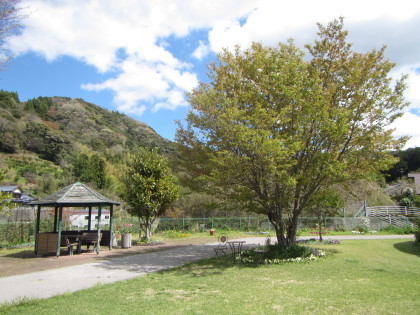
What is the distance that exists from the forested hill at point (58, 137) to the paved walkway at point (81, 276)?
32.9m

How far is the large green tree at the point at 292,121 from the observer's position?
37.9 ft

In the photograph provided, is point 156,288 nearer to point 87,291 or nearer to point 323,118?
point 87,291

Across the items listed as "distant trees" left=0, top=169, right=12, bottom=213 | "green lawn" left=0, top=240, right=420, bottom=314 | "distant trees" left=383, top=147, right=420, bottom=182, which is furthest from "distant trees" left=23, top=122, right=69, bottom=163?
"distant trees" left=383, top=147, right=420, bottom=182

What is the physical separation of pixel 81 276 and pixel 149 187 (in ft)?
31.1

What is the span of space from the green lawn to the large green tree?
3.14m

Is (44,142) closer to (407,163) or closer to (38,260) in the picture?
(38,260)

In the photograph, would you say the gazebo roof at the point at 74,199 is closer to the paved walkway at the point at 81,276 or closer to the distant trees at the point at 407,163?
the paved walkway at the point at 81,276

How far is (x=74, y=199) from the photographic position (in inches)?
592

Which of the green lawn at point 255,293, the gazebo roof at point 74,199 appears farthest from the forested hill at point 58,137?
the green lawn at point 255,293

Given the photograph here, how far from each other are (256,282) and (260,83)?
23.6 ft

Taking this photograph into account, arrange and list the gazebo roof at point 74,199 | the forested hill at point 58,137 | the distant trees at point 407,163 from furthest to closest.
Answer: the distant trees at point 407,163
the forested hill at point 58,137
the gazebo roof at point 74,199

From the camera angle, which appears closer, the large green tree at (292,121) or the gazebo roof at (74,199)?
the large green tree at (292,121)

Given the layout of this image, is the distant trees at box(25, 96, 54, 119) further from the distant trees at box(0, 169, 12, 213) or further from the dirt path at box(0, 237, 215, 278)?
the distant trees at box(0, 169, 12, 213)

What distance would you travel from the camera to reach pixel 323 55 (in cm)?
1388
